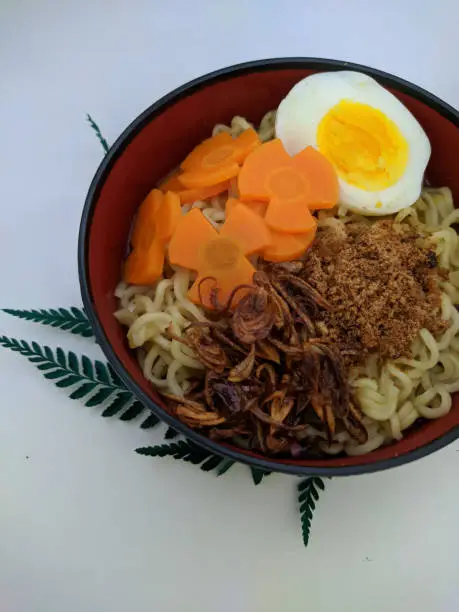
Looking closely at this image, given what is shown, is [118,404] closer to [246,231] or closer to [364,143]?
[246,231]

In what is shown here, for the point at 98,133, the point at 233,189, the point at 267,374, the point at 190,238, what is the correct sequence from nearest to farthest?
the point at 267,374 → the point at 190,238 → the point at 233,189 → the point at 98,133

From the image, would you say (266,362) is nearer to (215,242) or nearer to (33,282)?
(215,242)

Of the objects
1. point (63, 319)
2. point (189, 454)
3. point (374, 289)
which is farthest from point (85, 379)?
point (374, 289)

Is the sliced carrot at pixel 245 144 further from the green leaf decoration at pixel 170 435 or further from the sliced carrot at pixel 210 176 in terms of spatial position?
the green leaf decoration at pixel 170 435

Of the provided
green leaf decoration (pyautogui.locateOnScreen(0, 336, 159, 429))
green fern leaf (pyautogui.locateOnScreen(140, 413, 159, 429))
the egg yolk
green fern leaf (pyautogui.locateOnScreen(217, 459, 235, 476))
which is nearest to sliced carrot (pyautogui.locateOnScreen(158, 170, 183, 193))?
the egg yolk

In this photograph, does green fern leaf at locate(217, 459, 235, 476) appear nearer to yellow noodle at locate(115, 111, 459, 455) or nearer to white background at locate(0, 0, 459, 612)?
white background at locate(0, 0, 459, 612)

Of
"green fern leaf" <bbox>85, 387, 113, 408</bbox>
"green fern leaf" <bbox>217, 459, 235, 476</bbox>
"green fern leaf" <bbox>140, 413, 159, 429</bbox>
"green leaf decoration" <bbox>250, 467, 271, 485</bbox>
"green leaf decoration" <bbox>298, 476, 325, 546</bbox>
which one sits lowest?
"green leaf decoration" <bbox>298, 476, 325, 546</bbox>

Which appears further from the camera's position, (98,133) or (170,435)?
(98,133)
